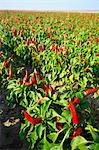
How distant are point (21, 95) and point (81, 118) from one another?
1.39 m

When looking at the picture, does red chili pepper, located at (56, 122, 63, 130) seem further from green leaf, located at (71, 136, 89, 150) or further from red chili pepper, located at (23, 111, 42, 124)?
green leaf, located at (71, 136, 89, 150)

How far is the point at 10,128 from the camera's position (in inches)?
184

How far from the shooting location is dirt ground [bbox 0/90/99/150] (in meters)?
4.16

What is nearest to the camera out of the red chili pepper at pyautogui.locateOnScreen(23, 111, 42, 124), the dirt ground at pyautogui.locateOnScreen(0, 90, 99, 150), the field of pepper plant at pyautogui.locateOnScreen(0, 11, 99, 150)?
the field of pepper plant at pyautogui.locateOnScreen(0, 11, 99, 150)

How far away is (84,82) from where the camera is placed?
5.71 meters

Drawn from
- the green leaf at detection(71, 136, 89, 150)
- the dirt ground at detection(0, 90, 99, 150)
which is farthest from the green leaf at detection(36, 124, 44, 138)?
the dirt ground at detection(0, 90, 99, 150)

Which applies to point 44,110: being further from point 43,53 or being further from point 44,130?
point 43,53

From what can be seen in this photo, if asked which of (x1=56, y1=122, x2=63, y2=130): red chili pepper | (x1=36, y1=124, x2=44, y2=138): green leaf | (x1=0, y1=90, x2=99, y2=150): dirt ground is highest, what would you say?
(x1=56, y1=122, x2=63, y2=130): red chili pepper

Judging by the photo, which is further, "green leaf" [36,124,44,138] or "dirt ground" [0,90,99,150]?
"dirt ground" [0,90,99,150]

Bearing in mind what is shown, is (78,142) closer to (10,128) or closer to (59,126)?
(59,126)

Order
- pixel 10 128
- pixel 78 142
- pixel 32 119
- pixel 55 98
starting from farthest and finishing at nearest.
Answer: pixel 10 128 < pixel 55 98 < pixel 32 119 < pixel 78 142

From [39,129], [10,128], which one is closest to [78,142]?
[39,129]

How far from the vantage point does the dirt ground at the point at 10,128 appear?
416 centimetres

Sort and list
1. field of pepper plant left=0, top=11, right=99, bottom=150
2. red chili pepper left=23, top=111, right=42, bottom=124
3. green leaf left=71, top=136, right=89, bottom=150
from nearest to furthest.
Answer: green leaf left=71, top=136, right=89, bottom=150 < field of pepper plant left=0, top=11, right=99, bottom=150 < red chili pepper left=23, top=111, right=42, bottom=124
